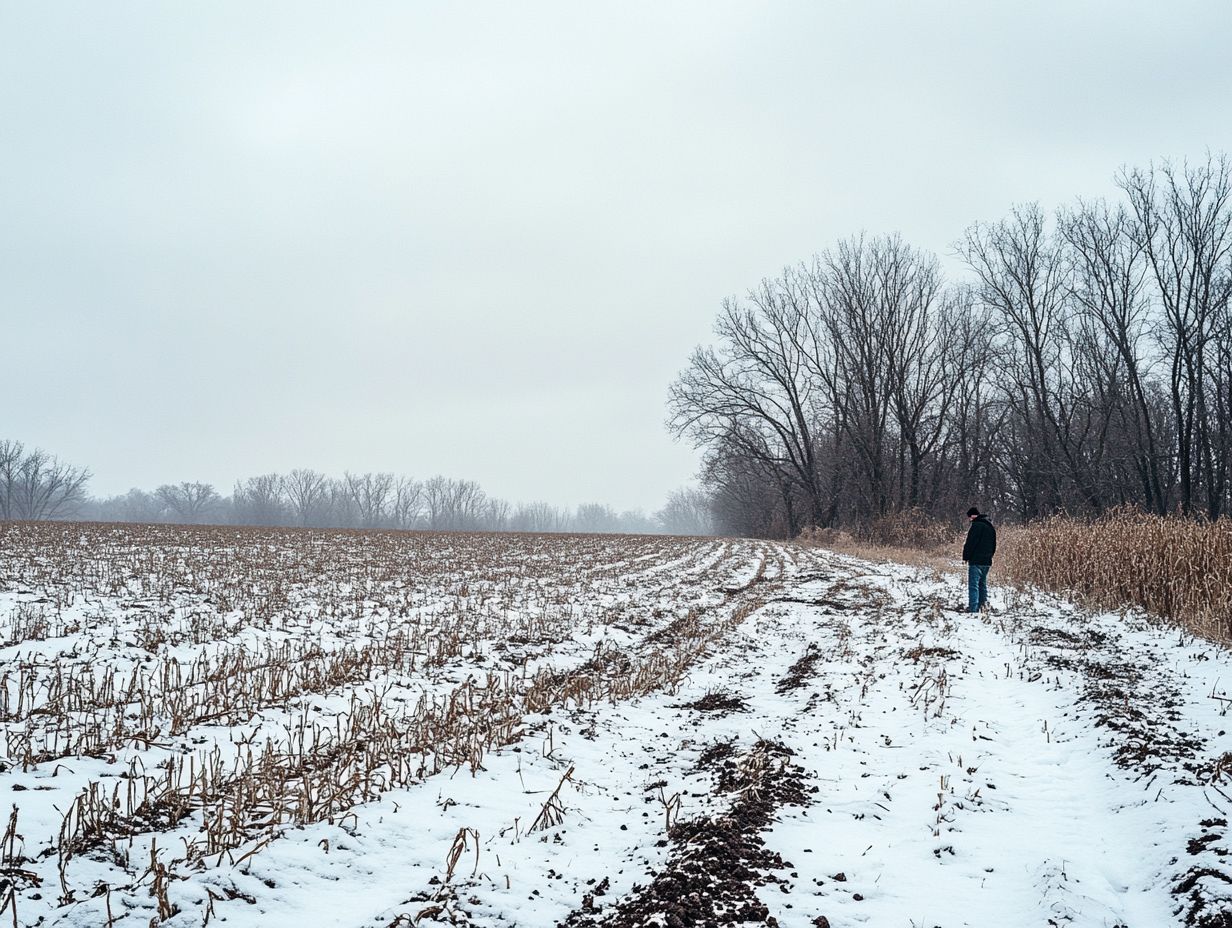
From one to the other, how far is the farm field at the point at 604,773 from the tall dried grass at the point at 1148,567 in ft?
2.74

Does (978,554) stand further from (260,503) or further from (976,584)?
(260,503)

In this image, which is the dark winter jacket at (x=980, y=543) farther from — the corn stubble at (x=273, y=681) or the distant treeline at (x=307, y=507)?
the distant treeline at (x=307, y=507)

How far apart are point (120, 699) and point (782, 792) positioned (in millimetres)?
5907

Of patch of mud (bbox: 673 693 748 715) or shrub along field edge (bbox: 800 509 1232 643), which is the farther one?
shrub along field edge (bbox: 800 509 1232 643)

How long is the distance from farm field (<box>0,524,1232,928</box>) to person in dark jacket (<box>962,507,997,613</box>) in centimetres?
163

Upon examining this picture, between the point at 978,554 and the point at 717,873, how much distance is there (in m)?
10.4

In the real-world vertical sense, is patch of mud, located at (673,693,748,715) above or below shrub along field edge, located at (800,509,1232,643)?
below

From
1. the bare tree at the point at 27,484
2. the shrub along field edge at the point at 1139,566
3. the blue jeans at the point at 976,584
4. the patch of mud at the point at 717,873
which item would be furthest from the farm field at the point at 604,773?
the bare tree at the point at 27,484

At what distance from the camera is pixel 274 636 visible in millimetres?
9305

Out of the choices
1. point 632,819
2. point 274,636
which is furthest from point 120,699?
point 632,819

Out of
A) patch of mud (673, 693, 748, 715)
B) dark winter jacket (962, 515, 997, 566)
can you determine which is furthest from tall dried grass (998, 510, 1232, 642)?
patch of mud (673, 693, 748, 715)

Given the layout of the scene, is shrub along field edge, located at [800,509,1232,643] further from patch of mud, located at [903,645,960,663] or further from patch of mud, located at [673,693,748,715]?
patch of mud, located at [673,693,748,715]

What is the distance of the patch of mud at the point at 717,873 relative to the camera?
3.02m

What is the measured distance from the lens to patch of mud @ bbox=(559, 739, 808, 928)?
3.02m
